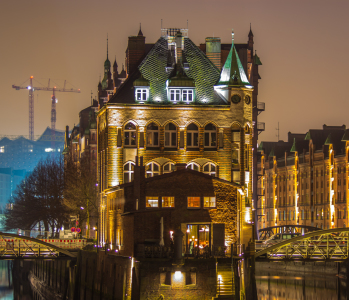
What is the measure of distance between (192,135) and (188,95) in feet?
11.7

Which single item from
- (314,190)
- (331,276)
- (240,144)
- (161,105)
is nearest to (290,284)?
(331,276)

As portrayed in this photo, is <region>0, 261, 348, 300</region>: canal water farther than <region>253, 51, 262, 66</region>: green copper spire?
No

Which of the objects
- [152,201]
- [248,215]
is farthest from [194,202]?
[248,215]

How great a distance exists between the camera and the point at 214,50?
84.9m

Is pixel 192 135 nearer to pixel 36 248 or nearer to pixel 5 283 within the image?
pixel 36 248

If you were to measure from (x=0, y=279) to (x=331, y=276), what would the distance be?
140 ft

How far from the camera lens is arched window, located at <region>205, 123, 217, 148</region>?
3083 inches

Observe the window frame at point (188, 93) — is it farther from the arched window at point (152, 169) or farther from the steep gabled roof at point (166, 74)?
the arched window at point (152, 169)

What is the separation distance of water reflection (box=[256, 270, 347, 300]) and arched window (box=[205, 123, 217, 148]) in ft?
49.8

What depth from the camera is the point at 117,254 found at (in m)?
66.6

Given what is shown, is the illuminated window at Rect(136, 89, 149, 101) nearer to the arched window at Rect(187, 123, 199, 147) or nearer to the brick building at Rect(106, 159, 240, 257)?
the arched window at Rect(187, 123, 199, 147)

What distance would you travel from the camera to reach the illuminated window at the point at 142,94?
77.8 meters

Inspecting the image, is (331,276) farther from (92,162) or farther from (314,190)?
(314,190)

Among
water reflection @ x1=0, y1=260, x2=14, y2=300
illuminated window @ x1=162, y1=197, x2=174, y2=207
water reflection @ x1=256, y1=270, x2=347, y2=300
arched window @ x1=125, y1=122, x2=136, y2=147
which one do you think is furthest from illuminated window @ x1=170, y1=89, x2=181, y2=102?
water reflection @ x1=0, y1=260, x2=14, y2=300
